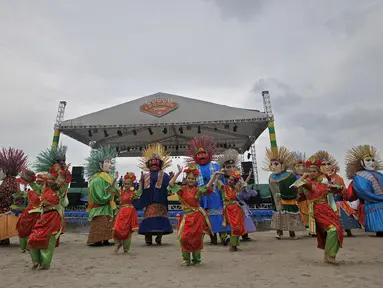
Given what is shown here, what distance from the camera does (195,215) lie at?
4.20 metres

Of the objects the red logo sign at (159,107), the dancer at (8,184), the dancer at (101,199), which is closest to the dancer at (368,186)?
the dancer at (101,199)

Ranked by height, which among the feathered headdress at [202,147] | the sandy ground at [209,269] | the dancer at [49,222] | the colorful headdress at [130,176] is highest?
the feathered headdress at [202,147]

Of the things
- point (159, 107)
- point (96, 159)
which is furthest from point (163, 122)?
point (96, 159)

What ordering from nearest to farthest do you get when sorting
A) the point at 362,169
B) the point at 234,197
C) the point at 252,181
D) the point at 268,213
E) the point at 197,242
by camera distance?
1. the point at 197,242
2. the point at 234,197
3. the point at 362,169
4. the point at 268,213
5. the point at 252,181

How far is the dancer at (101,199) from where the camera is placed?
248 inches

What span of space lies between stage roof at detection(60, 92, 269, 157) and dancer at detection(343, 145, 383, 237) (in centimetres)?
975

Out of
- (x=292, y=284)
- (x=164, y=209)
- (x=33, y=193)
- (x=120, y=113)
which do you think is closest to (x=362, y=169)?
(x=164, y=209)

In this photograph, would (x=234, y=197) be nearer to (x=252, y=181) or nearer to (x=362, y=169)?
(x=362, y=169)

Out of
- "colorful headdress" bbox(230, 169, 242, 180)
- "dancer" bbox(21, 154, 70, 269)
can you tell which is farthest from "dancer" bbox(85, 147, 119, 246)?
"colorful headdress" bbox(230, 169, 242, 180)

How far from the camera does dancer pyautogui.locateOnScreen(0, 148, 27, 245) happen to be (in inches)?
245

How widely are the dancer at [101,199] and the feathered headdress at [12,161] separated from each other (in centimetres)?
128

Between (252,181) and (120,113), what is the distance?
796cm

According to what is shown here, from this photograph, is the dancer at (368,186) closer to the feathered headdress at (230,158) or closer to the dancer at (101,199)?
the feathered headdress at (230,158)

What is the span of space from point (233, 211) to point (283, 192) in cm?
211
